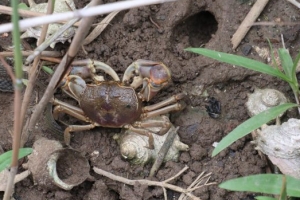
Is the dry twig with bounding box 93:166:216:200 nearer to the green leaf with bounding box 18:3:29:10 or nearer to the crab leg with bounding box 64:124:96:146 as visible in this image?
the crab leg with bounding box 64:124:96:146

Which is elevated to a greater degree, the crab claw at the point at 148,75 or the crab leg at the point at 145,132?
the crab claw at the point at 148,75

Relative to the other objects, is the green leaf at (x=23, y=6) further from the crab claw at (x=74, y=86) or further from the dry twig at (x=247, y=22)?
the dry twig at (x=247, y=22)

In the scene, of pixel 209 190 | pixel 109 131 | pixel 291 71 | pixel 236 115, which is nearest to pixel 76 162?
pixel 109 131

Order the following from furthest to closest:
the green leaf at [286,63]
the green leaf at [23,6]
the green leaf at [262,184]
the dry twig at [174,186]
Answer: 1. the green leaf at [23,6]
2. the dry twig at [174,186]
3. the green leaf at [286,63]
4. the green leaf at [262,184]

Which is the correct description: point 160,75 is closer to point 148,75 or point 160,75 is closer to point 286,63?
point 148,75

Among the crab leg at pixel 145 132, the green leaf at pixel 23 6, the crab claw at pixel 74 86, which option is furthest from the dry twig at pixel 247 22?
the green leaf at pixel 23 6

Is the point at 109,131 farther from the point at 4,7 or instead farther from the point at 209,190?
the point at 4,7

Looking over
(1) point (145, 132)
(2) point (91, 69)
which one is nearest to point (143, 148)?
(1) point (145, 132)
